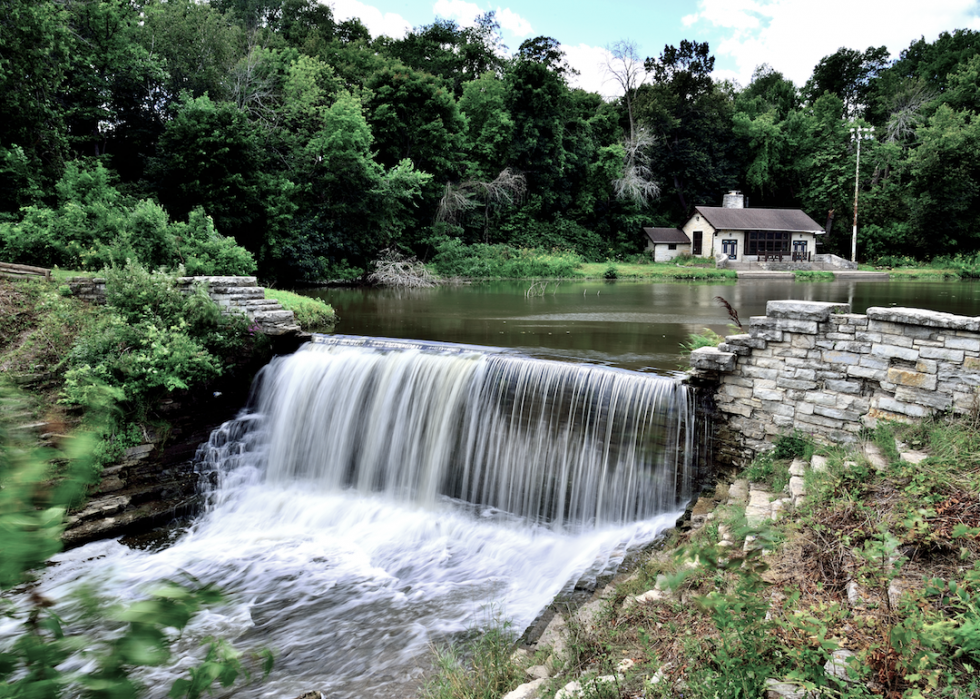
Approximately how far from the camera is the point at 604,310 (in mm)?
18141

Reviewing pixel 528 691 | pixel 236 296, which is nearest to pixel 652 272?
pixel 236 296

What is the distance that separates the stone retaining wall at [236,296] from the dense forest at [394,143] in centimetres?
152

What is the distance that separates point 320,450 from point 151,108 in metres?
22.9

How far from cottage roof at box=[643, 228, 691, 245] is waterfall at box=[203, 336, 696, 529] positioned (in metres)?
35.7

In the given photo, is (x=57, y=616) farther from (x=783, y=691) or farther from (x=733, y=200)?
(x=733, y=200)

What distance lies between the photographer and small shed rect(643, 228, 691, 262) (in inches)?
1694

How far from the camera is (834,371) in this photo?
7445 millimetres

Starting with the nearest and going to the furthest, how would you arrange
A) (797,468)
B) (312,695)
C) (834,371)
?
(312,695)
(797,468)
(834,371)

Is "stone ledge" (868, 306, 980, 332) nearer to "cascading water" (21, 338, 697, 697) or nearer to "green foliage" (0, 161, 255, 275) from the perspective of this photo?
"cascading water" (21, 338, 697, 697)

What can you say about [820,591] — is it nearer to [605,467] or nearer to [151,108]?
[605,467]

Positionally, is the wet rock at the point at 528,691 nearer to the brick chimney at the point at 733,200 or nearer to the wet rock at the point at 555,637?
the wet rock at the point at 555,637

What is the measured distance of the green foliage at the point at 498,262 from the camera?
105ft

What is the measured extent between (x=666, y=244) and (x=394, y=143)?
21609 mm

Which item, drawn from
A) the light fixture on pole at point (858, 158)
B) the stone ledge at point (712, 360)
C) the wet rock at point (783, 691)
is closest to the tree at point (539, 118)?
the light fixture on pole at point (858, 158)
